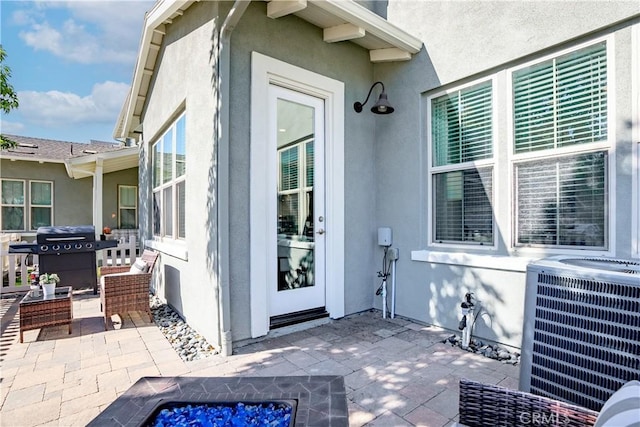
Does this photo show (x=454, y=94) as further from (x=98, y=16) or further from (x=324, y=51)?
(x=98, y=16)

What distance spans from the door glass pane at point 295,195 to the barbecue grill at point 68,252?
399 cm

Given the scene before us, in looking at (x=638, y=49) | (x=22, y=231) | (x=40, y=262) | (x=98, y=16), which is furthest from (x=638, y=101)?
Answer: (x=22, y=231)

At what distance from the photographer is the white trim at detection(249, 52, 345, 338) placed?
142 inches

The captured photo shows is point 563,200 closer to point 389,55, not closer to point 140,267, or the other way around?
point 389,55

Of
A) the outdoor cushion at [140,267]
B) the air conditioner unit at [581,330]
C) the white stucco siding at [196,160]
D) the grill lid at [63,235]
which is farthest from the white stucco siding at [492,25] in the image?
the grill lid at [63,235]

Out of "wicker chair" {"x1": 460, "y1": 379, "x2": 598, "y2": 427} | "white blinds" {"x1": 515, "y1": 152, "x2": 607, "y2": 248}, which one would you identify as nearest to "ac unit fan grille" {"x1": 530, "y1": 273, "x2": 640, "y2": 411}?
"wicker chair" {"x1": 460, "y1": 379, "x2": 598, "y2": 427}

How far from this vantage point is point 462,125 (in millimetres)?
3939

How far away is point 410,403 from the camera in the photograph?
246 centimetres

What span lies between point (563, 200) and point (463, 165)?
1.05 meters

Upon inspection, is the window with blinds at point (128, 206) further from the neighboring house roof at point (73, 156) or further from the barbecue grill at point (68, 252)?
the barbecue grill at point (68, 252)

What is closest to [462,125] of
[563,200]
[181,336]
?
[563,200]

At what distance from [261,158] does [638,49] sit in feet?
11.2

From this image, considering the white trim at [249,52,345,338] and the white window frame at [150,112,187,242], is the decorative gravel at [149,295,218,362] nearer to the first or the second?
the white trim at [249,52,345,338]

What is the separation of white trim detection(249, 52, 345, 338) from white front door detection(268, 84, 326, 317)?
0.30 ft
